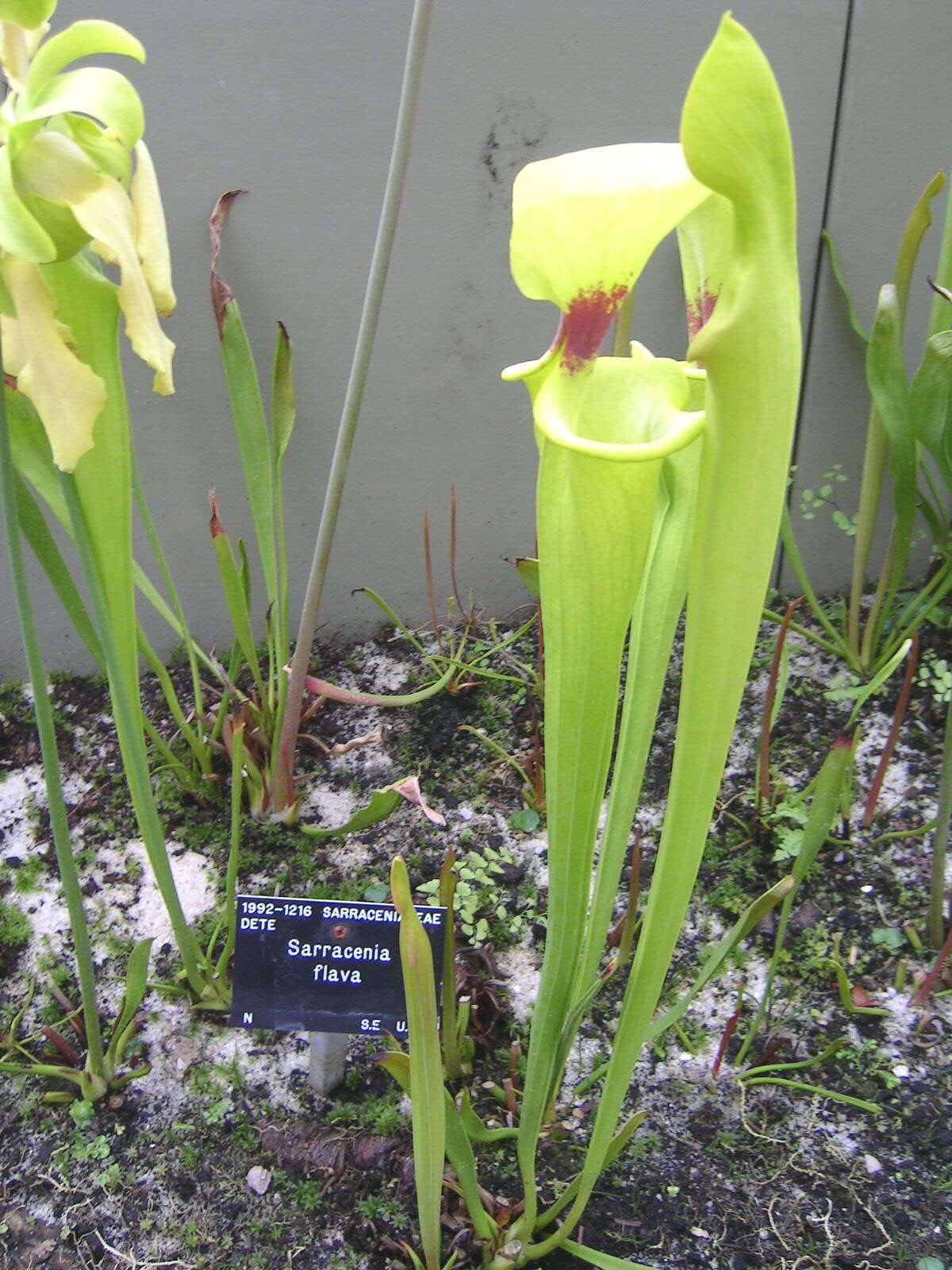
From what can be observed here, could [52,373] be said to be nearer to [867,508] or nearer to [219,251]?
[219,251]

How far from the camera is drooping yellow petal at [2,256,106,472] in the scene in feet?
1.75

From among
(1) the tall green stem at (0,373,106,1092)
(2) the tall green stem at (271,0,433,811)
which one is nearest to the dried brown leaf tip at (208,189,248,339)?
(2) the tall green stem at (271,0,433,811)

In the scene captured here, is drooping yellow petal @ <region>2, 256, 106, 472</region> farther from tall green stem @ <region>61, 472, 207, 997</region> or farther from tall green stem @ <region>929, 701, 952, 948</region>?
tall green stem @ <region>929, 701, 952, 948</region>

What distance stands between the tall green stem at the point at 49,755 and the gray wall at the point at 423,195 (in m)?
0.62

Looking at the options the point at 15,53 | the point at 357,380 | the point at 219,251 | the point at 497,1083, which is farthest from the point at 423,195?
the point at 497,1083

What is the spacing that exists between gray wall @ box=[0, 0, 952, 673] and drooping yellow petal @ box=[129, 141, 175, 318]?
66cm

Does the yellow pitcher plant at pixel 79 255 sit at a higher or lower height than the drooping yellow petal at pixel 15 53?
lower

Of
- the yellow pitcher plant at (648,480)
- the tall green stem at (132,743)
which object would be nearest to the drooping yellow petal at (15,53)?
the tall green stem at (132,743)

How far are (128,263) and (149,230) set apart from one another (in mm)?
78

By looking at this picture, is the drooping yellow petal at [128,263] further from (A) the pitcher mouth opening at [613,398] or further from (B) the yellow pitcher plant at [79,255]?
(A) the pitcher mouth opening at [613,398]

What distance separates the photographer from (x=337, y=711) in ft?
4.45

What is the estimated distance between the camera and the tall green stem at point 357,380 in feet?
2.35

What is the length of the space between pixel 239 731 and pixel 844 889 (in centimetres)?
75

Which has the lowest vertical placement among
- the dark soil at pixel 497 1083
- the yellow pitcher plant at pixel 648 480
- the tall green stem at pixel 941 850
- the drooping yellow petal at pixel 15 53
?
the dark soil at pixel 497 1083
